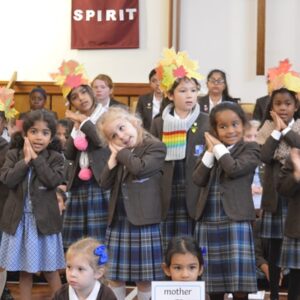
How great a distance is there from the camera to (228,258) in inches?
141

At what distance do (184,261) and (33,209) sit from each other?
1.11 m

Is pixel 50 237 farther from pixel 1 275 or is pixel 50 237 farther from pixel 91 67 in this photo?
pixel 91 67

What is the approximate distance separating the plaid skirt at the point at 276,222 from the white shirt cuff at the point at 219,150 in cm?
73

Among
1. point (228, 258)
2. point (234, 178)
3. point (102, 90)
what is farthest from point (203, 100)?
point (228, 258)

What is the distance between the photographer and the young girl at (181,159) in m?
3.99

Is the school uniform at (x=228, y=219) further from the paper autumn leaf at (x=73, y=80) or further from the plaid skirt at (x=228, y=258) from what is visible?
the paper autumn leaf at (x=73, y=80)

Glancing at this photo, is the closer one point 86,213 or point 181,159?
point 181,159

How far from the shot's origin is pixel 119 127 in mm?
3717

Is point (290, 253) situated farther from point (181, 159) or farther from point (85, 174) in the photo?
point (85, 174)

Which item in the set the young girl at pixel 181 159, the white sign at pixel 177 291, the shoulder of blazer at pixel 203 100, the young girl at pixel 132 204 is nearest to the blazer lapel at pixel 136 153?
the young girl at pixel 132 204

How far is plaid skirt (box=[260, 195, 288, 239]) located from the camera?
4109 millimetres

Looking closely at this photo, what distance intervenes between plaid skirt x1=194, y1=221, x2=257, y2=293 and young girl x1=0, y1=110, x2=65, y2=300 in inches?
35.4

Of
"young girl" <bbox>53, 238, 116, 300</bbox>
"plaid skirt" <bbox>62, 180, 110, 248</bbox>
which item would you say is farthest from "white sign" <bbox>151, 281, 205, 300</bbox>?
"plaid skirt" <bbox>62, 180, 110, 248</bbox>

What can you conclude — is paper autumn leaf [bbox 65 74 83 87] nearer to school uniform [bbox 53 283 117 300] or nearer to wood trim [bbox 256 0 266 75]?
school uniform [bbox 53 283 117 300]
